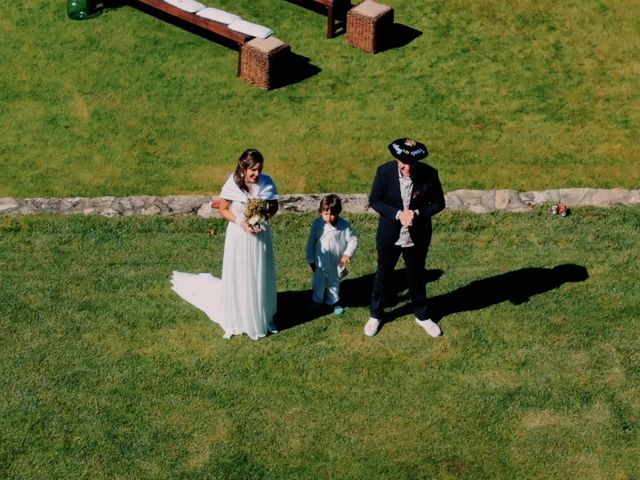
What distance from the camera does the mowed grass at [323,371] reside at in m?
9.10

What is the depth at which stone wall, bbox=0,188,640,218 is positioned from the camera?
1301 cm

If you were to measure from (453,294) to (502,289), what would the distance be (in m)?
0.61

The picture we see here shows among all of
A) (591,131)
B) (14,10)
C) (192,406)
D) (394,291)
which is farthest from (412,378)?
(14,10)

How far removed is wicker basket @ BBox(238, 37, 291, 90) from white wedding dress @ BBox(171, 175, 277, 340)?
18.1 feet

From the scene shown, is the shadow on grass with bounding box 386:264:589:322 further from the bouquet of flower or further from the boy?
the bouquet of flower

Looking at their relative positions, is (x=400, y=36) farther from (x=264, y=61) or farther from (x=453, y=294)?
(x=453, y=294)

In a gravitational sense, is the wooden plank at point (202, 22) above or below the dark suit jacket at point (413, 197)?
below

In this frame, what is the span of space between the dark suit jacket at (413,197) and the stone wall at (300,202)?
3268 millimetres

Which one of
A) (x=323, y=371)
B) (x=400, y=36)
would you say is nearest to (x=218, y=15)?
(x=400, y=36)

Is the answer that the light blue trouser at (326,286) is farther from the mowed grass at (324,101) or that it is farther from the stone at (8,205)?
the stone at (8,205)

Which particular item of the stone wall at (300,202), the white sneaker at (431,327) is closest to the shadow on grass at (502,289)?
the white sneaker at (431,327)

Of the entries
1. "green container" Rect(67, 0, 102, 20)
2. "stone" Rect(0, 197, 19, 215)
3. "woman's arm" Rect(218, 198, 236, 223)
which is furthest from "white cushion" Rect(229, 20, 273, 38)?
"woman's arm" Rect(218, 198, 236, 223)

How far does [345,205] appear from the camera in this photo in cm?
1309

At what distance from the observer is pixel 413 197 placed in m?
9.64
